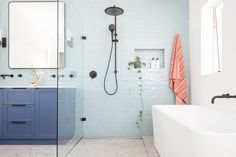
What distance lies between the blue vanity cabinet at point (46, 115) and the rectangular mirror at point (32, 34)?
2.47 feet

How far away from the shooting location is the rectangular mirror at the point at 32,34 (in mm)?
4016

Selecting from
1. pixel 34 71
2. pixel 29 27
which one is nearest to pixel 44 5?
pixel 29 27

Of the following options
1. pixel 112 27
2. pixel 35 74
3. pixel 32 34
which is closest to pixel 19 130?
pixel 35 74

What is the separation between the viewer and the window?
3344mm

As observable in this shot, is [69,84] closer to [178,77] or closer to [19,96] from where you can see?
[19,96]

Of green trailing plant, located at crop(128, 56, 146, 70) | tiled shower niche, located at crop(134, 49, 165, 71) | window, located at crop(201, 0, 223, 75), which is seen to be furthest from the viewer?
tiled shower niche, located at crop(134, 49, 165, 71)

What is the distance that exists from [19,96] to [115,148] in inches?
60.3

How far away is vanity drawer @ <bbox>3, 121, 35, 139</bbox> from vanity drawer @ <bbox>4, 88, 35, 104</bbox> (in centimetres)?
30

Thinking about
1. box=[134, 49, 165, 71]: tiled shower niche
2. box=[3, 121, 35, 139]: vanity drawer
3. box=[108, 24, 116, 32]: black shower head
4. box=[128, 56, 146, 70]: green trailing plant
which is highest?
box=[108, 24, 116, 32]: black shower head

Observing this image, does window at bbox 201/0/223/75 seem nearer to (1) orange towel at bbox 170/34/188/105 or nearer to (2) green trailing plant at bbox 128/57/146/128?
(1) orange towel at bbox 170/34/188/105

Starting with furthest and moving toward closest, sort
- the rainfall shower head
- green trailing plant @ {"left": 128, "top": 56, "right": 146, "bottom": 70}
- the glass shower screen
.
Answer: green trailing plant @ {"left": 128, "top": 56, "right": 146, "bottom": 70} < the rainfall shower head < the glass shower screen

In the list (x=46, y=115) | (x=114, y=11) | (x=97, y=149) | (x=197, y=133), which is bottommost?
(x=97, y=149)

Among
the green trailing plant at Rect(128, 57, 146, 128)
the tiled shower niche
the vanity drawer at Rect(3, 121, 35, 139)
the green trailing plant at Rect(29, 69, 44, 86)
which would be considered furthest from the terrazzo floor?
the tiled shower niche

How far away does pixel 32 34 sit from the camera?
4.04 metres
